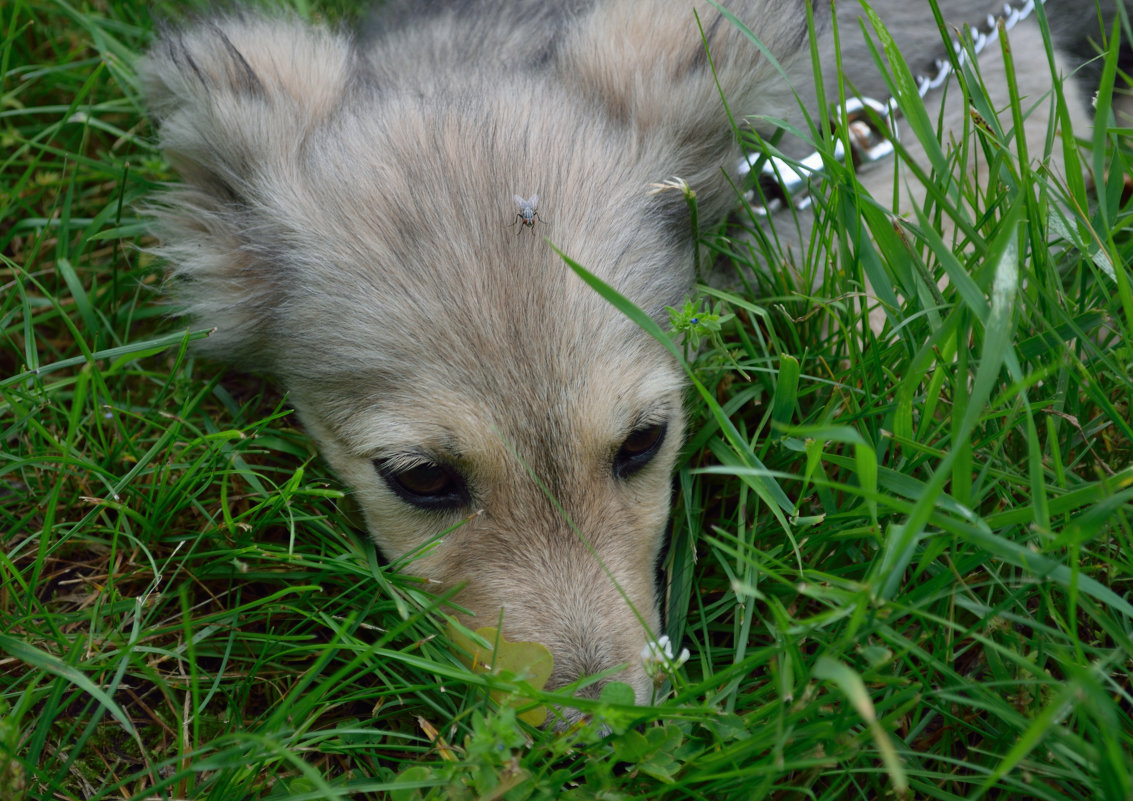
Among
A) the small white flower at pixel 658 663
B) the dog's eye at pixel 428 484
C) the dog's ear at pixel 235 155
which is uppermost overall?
the dog's ear at pixel 235 155

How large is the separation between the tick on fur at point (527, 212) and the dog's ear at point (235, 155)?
661 mm

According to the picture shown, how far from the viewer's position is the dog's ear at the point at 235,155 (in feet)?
9.17

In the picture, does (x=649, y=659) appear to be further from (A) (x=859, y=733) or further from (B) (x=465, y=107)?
(B) (x=465, y=107)

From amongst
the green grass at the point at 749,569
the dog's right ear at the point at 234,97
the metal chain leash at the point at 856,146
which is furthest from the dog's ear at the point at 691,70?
the dog's right ear at the point at 234,97

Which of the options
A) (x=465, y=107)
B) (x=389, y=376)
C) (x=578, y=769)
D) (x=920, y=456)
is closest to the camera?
(x=578, y=769)

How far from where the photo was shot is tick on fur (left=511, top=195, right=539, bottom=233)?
2.46 m

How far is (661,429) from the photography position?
2637mm

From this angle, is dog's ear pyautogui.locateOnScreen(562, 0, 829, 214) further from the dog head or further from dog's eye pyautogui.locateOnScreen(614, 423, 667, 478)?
dog's eye pyautogui.locateOnScreen(614, 423, 667, 478)

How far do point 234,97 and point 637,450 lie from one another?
5.30 ft

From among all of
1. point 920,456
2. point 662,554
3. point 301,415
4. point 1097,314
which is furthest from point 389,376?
point 1097,314

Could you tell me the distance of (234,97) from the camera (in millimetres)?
2836

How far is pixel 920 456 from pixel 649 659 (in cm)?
82

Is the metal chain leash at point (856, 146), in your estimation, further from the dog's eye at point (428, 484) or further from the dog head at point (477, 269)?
the dog's eye at point (428, 484)

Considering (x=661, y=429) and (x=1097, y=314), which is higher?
(x=1097, y=314)
